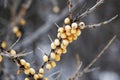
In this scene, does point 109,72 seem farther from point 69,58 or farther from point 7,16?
point 7,16

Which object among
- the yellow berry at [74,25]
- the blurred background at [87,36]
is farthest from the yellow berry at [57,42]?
the blurred background at [87,36]

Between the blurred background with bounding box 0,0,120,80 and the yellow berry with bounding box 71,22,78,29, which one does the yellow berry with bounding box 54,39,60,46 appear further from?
the blurred background with bounding box 0,0,120,80

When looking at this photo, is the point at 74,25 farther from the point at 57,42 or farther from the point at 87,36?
the point at 87,36

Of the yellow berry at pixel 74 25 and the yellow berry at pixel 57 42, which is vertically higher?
the yellow berry at pixel 57 42

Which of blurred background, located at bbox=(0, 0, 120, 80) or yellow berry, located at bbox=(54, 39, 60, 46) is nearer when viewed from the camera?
yellow berry, located at bbox=(54, 39, 60, 46)

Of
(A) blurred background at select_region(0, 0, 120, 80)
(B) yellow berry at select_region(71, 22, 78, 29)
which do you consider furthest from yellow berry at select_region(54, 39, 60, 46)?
(A) blurred background at select_region(0, 0, 120, 80)

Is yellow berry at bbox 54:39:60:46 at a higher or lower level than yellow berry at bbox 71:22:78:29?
higher

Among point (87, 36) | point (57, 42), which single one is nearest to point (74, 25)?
point (57, 42)

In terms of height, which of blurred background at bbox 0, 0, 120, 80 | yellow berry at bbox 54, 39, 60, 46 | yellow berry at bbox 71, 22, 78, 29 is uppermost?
blurred background at bbox 0, 0, 120, 80

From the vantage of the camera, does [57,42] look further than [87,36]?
No

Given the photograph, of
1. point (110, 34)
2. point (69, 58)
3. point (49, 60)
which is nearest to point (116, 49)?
point (110, 34)

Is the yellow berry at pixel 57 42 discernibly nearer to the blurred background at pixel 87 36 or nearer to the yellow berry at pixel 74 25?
the yellow berry at pixel 74 25

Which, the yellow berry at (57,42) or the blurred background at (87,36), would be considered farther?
the blurred background at (87,36)
